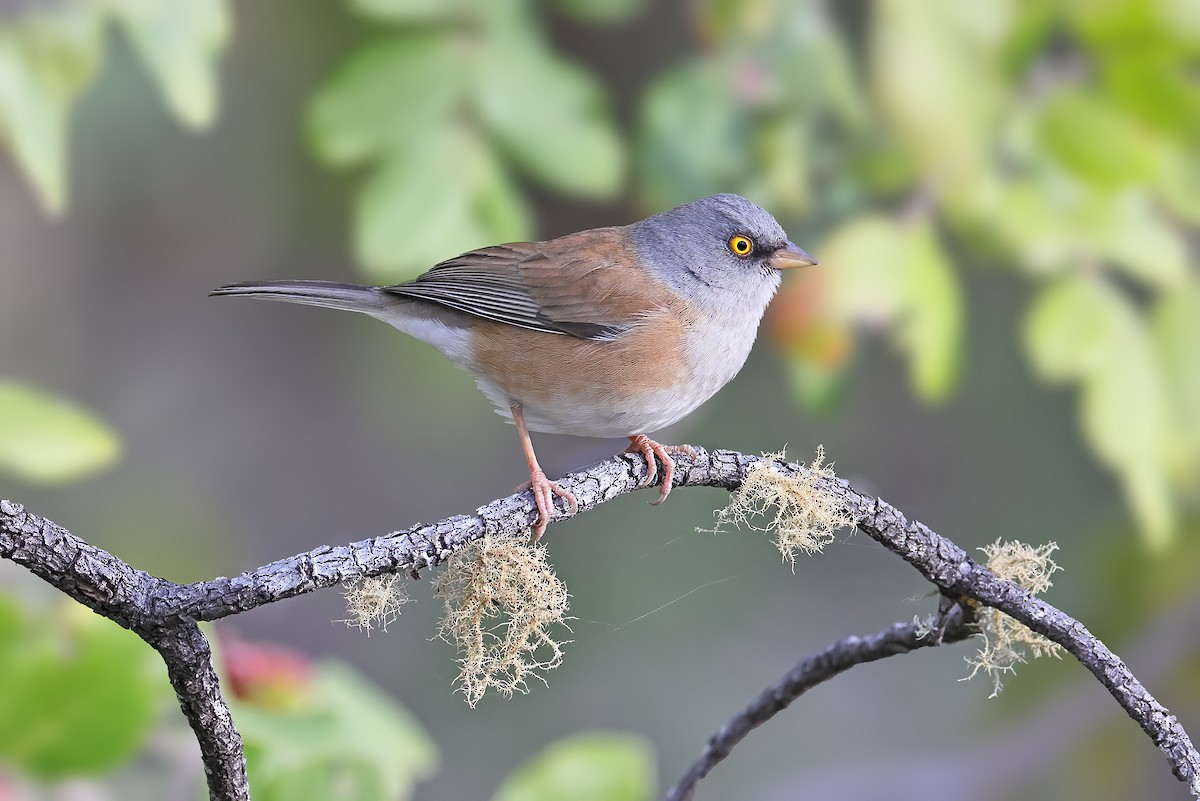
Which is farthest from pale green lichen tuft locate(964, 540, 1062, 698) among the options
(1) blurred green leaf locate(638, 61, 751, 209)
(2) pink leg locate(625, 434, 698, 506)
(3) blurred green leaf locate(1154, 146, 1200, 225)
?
(3) blurred green leaf locate(1154, 146, 1200, 225)

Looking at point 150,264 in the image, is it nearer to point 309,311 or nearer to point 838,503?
point 309,311

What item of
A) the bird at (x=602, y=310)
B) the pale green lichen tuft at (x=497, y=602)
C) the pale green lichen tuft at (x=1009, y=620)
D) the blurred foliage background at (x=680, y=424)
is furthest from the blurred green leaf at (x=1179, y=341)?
the pale green lichen tuft at (x=497, y=602)

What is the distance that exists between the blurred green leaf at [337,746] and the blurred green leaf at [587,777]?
23 cm

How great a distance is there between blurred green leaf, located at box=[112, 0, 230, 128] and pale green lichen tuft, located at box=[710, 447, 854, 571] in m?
1.38

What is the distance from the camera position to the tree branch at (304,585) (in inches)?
26.0

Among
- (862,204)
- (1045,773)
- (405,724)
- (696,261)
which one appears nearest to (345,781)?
(696,261)

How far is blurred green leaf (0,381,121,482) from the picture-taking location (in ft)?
6.29

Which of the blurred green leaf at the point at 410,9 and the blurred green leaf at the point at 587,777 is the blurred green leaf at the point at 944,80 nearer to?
the blurred green leaf at the point at 410,9

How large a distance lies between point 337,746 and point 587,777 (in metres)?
0.42

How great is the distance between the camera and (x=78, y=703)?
4.56 feet

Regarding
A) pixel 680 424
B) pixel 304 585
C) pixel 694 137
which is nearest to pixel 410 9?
pixel 694 137

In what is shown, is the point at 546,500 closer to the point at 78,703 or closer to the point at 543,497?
the point at 543,497

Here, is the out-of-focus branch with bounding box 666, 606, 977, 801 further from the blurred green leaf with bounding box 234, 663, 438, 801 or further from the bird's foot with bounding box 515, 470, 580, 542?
the blurred green leaf with bounding box 234, 663, 438, 801

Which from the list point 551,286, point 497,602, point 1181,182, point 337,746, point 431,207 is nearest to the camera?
point 497,602
